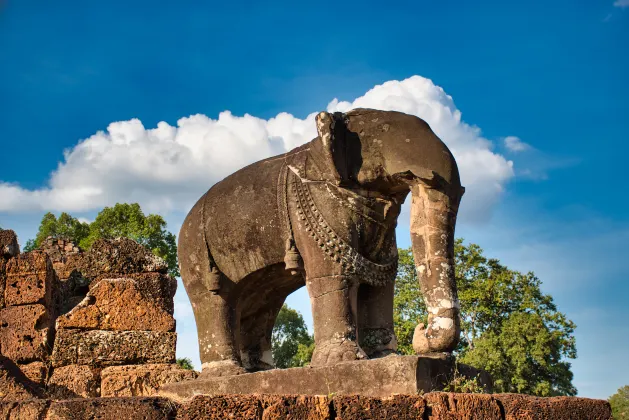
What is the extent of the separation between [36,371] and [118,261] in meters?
1.55

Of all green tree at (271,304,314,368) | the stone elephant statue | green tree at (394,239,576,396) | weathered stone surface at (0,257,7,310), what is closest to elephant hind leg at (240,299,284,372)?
the stone elephant statue

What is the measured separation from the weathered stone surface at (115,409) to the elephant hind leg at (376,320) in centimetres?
207

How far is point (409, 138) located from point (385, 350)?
6.11 ft

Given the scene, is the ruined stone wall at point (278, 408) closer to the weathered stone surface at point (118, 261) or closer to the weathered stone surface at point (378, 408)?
the weathered stone surface at point (378, 408)

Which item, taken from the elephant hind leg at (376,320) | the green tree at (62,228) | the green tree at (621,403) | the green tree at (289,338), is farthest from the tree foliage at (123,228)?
the elephant hind leg at (376,320)

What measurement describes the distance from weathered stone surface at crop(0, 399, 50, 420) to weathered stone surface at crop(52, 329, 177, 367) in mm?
2453

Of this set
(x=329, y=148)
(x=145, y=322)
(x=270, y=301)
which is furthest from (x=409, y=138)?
(x=145, y=322)

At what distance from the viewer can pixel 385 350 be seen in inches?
264

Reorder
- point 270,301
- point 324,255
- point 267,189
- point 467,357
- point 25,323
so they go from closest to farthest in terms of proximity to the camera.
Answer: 1. point 324,255
2. point 267,189
3. point 270,301
4. point 25,323
5. point 467,357

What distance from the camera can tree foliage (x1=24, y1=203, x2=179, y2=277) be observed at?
30.7 metres

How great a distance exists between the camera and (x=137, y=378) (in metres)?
7.84

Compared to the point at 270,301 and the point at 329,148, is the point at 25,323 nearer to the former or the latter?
the point at 270,301

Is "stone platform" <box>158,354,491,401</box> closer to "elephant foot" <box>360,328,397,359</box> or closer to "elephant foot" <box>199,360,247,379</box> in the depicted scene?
"elephant foot" <box>199,360,247,379</box>

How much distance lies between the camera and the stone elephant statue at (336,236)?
6.25 m
